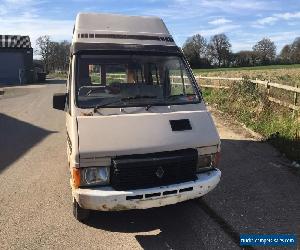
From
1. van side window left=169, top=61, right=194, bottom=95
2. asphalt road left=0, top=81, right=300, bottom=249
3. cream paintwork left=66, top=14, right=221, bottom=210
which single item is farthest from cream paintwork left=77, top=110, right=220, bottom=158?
asphalt road left=0, top=81, right=300, bottom=249

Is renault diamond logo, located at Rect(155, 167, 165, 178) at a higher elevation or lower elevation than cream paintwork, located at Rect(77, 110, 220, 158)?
lower

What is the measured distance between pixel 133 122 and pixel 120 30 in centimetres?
201

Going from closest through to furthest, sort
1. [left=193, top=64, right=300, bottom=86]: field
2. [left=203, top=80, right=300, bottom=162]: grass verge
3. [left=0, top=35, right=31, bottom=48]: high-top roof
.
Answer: [left=203, top=80, right=300, bottom=162]: grass verge, [left=193, top=64, right=300, bottom=86]: field, [left=0, top=35, right=31, bottom=48]: high-top roof

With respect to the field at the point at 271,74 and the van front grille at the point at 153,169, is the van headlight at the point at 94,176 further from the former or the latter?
the field at the point at 271,74

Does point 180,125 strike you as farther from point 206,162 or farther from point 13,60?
point 13,60

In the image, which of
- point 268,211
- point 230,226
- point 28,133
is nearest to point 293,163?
point 268,211

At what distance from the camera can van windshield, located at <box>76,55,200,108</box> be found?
218 inches

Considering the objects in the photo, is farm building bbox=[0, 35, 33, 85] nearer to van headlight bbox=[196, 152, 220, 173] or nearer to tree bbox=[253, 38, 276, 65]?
van headlight bbox=[196, 152, 220, 173]

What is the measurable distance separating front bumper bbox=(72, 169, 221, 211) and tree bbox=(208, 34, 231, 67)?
287ft

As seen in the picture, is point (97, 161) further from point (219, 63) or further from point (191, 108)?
point (219, 63)

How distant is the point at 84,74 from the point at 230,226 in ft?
9.47

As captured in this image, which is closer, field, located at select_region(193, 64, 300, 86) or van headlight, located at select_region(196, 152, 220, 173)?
van headlight, located at select_region(196, 152, 220, 173)

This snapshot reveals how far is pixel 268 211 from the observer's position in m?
5.84

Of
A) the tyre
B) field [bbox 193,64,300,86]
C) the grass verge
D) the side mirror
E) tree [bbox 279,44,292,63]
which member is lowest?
the tyre
